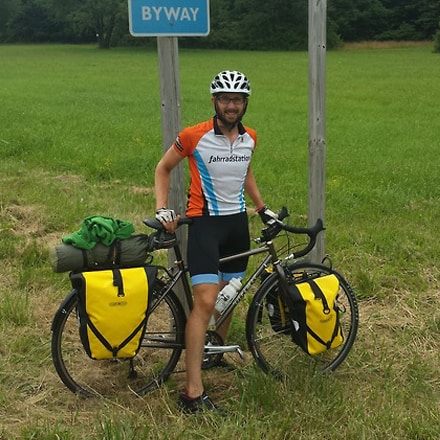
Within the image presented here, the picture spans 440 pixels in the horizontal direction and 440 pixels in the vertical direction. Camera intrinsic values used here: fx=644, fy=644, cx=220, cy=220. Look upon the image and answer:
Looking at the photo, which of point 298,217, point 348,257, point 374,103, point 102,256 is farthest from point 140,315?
point 374,103

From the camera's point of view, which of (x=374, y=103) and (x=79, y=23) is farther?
(x=79, y=23)

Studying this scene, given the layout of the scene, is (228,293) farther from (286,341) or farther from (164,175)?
(164,175)

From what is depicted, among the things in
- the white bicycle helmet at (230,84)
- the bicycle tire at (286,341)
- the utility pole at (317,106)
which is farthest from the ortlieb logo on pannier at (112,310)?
the utility pole at (317,106)

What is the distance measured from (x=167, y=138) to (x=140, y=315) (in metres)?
1.24

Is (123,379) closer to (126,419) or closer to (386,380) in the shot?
(126,419)

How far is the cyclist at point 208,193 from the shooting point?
3.62 metres

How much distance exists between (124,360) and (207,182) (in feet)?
4.04

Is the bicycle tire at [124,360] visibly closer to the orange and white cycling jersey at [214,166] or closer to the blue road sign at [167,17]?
the orange and white cycling jersey at [214,166]

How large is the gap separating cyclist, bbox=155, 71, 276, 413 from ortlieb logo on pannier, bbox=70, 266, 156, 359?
34 cm

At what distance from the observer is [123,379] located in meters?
3.95

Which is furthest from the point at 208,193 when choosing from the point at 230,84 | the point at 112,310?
the point at 112,310

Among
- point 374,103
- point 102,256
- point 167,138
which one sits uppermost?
point 167,138

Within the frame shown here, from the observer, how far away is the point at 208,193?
12.2ft

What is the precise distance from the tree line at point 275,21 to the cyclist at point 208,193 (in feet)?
207
